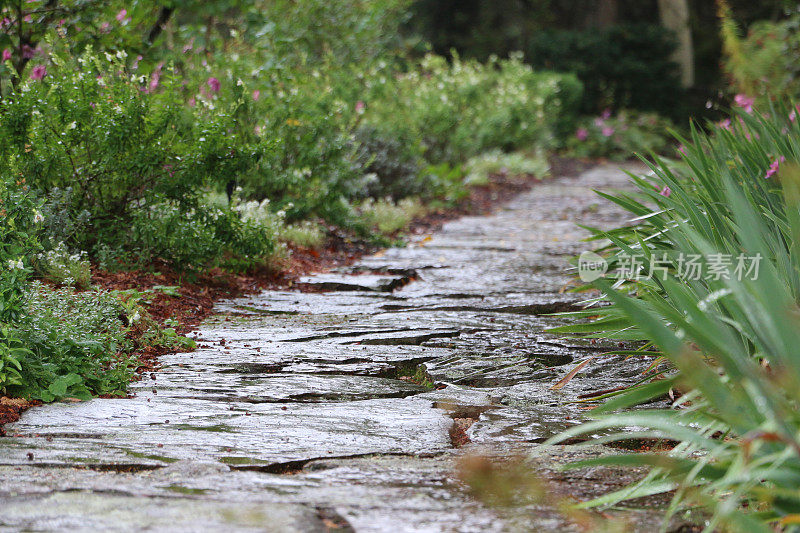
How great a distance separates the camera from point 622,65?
747 inches

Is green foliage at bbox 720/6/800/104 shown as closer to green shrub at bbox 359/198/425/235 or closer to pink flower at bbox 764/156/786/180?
green shrub at bbox 359/198/425/235

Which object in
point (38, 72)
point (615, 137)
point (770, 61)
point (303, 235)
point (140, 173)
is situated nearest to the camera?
point (140, 173)

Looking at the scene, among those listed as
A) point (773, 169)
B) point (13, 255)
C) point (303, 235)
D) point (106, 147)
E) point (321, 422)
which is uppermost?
point (106, 147)

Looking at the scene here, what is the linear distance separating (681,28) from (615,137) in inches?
147

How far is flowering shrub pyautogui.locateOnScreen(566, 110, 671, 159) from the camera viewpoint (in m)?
17.5

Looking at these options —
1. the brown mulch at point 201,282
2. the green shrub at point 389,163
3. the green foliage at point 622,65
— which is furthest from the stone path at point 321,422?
the green foliage at point 622,65

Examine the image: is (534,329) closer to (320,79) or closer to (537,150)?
(320,79)

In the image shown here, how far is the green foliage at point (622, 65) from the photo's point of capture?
19.0 meters

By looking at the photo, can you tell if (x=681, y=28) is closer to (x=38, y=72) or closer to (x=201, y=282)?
(x=38, y=72)

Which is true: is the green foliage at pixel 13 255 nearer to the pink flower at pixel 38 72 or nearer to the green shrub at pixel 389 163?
the pink flower at pixel 38 72

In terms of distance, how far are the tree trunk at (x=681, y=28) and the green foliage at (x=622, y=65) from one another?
394 millimetres

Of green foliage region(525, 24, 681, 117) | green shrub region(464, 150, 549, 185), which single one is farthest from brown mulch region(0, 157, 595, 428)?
green foliage region(525, 24, 681, 117)

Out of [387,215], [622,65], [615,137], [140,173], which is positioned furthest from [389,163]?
[622,65]

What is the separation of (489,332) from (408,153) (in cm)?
499
